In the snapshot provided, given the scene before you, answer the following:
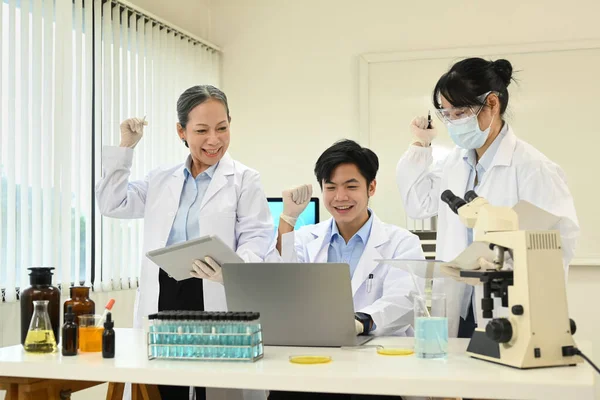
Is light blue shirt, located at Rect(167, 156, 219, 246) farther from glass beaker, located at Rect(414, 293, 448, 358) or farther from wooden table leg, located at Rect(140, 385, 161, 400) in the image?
glass beaker, located at Rect(414, 293, 448, 358)

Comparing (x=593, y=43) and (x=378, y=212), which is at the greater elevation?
(x=593, y=43)

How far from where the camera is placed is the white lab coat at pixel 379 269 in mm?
1982

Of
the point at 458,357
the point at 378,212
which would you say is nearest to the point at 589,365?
the point at 458,357

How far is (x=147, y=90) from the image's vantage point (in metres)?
4.01

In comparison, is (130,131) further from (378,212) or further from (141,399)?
(378,212)

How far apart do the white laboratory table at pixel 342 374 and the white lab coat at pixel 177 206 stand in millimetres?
616

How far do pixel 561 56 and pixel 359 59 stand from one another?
4.01ft

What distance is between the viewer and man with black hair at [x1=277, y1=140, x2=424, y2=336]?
84.7 inches

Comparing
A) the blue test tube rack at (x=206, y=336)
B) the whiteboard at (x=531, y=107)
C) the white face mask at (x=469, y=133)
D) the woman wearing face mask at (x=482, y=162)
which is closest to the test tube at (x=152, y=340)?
the blue test tube rack at (x=206, y=336)

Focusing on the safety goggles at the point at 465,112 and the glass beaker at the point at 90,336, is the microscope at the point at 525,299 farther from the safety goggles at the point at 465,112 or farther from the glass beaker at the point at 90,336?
the glass beaker at the point at 90,336

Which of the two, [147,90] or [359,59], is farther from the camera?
[359,59]

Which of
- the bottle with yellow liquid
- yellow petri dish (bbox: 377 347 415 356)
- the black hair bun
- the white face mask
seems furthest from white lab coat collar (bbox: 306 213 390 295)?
the bottle with yellow liquid

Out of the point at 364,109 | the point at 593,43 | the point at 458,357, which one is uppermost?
the point at 593,43

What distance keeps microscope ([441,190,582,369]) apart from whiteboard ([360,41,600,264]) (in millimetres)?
2643
